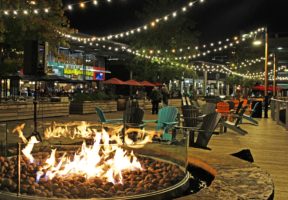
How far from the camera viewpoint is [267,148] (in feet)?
32.0

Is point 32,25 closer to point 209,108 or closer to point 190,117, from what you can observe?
point 209,108

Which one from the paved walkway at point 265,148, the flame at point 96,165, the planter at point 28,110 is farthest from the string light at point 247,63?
the flame at point 96,165

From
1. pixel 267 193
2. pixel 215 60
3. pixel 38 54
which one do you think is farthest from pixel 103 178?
pixel 215 60

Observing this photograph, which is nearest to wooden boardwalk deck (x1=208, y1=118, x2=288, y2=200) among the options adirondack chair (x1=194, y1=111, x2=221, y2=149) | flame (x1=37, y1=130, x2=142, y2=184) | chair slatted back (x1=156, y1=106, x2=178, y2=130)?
adirondack chair (x1=194, y1=111, x2=221, y2=149)

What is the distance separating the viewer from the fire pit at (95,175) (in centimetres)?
408

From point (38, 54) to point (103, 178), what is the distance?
229 inches

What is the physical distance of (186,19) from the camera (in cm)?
3650

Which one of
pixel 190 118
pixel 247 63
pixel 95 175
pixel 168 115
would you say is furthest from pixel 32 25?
pixel 247 63

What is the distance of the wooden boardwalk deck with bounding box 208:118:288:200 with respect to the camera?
606cm

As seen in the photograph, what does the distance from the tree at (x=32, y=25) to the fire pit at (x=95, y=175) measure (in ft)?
38.0

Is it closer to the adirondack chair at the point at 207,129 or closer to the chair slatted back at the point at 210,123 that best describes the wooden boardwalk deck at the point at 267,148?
the adirondack chair at the point at 207,129

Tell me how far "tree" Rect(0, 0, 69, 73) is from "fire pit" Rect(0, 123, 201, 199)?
1157 centimetres

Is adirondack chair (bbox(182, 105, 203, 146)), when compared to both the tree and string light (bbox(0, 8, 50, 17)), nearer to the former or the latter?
string light (bbox(0, 8, 50, 17))

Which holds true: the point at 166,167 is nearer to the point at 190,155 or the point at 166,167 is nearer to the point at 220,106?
the point at 190,155
